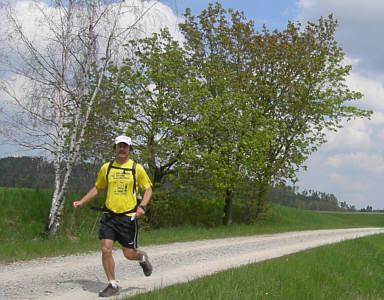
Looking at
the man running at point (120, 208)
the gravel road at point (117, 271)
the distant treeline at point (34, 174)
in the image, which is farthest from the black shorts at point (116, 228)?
the distant treeline at point (34, 174)

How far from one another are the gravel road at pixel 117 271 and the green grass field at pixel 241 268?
2.60 feet

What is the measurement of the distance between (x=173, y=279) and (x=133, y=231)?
5.67 ft

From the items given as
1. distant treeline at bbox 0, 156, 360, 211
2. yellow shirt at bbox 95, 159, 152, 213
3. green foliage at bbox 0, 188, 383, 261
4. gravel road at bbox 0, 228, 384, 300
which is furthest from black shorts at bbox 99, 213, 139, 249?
distant treeline at bbox 0, 156, 360, 211

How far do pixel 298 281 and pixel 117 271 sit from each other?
10.8 ft

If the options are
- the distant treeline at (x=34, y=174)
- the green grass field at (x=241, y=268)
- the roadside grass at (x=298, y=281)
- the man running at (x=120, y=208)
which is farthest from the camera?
the distant treeline at (x=34, y=174)

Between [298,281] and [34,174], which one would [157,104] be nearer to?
[34,174]

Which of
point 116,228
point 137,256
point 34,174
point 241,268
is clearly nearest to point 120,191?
point 116,228

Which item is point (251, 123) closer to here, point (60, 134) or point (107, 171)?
point (60, 134)

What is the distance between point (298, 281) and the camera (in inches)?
313

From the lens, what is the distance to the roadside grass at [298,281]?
20.4ft

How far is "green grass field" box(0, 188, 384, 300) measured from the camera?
6695 mm

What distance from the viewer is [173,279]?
776cm

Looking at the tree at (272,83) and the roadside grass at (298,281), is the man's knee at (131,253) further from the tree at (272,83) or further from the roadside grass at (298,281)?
the tree at (272,83)

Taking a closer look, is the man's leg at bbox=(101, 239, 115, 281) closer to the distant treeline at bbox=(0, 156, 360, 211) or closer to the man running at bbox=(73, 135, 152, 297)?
the man running at bbox=(73, 135, 152, 297)
